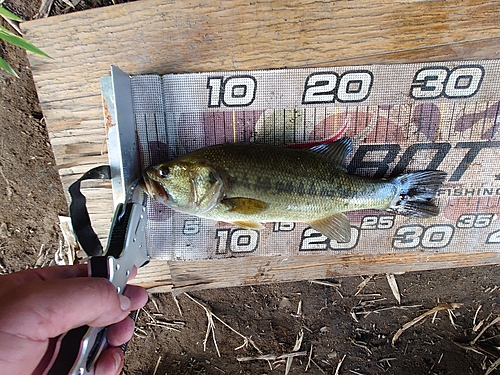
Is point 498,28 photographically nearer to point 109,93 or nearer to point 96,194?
point 109,93

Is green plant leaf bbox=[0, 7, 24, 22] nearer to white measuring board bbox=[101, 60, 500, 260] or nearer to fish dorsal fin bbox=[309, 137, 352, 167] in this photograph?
white measuring board bbox=[101, 60, 500, 260]

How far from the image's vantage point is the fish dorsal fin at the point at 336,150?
2.39 m

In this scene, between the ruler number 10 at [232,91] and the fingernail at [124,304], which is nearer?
the fingernail at [124,304]

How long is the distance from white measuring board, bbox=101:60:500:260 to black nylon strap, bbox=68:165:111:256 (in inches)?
7.7

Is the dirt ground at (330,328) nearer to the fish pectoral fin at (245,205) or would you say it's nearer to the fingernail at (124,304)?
the fish pectoral fin at (245,205)

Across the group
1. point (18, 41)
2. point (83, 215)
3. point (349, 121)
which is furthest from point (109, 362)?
point (349, 121)

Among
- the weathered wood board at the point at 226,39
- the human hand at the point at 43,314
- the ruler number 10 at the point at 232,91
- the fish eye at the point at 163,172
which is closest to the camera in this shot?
the human hand at the point at 43,314

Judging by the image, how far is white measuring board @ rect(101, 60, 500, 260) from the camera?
2381 mm

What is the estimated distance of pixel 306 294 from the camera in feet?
10.4

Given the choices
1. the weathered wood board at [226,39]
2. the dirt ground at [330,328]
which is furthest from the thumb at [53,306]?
the dirt ground at [330,328]

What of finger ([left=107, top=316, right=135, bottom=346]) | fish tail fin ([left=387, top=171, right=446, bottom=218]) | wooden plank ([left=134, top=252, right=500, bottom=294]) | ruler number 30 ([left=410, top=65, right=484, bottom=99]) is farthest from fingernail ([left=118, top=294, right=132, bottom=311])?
ruler number 30 ([left=410, top=65, right=484, bottom=99])

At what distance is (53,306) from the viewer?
58.0 inches

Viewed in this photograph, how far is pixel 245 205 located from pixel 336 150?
75 cm

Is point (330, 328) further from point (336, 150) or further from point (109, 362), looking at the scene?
point (109, 362)
